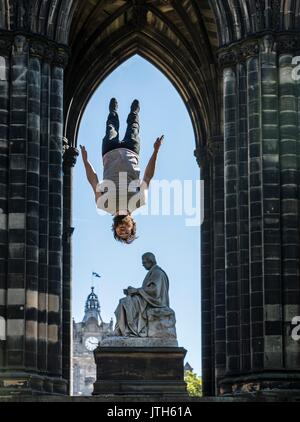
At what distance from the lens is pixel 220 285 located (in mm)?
48500

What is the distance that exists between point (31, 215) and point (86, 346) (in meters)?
74.3

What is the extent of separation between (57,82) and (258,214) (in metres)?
6.36

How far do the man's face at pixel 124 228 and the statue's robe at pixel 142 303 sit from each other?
4.16ft

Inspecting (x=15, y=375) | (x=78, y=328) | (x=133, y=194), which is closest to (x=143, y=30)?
(x=133, y=194)

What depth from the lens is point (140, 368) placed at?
4347 cm

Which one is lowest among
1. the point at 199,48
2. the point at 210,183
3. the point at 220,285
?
the point at 220,285

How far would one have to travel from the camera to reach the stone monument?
43125 millimetres

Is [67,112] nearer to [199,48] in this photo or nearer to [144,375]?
[199,48]

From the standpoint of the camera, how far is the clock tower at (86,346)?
111m

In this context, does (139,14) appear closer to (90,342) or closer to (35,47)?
(35,47)

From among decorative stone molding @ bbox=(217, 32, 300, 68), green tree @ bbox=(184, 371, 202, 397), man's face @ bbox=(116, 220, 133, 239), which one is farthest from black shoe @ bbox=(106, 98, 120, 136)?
green tree @ bbox=(184, 371, 202, 397)

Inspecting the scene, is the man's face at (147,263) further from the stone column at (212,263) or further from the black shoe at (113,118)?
the black shoe at (113,118)

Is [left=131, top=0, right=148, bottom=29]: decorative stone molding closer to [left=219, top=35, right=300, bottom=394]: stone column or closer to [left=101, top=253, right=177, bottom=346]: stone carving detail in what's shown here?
[left=219, top=35, right=300, bottom=394]: stone column

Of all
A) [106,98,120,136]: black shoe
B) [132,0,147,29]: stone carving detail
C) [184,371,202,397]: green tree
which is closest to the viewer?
[106,98,120,136]: black shoe
